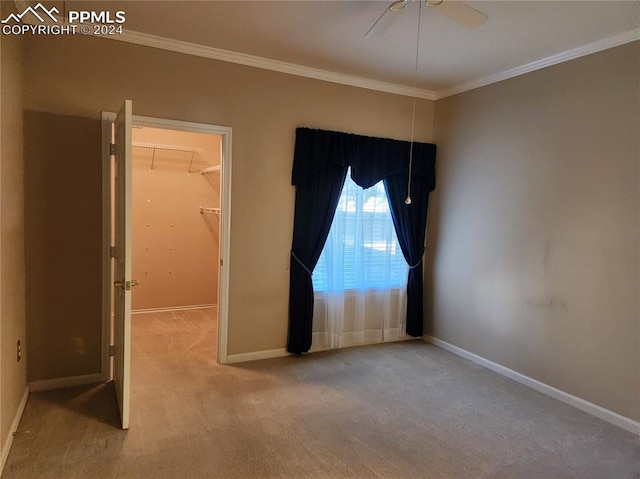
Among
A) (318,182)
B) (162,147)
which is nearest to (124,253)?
(318,182)

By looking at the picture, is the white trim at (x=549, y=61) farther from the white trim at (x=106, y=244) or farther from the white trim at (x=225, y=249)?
the white trim at (x=106, y=244)

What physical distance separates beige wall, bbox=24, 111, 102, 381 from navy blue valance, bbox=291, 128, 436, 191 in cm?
167

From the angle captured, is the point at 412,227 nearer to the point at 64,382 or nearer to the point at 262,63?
the point at 262,63

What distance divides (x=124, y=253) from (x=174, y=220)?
2.89 metres

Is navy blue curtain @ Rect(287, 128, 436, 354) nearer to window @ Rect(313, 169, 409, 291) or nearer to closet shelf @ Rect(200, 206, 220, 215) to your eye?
window @ Rect(313, 169, 409, 291)

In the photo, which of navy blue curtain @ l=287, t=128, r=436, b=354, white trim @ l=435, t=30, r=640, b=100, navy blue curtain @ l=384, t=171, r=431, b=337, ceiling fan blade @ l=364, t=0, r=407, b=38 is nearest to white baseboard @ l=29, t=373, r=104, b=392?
navy blue curtain @ l=287, t=128, r=436, b=354

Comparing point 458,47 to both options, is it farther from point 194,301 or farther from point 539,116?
point 194,301

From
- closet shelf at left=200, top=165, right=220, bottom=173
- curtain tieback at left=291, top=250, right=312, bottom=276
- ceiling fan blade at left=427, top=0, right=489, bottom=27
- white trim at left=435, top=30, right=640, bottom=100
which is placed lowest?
curtain tieback at left=291, top=250, right=312, bottom=276

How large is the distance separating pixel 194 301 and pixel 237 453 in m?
3.37

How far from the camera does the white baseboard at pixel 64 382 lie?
3006mm

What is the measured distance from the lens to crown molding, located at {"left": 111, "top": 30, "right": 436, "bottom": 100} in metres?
3.15

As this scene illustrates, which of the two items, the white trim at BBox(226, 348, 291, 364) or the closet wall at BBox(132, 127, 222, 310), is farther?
the closet wall at BBox(132, 127, 222, 310)

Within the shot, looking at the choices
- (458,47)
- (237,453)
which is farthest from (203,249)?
(458,47)

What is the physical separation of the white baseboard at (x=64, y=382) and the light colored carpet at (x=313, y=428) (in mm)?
77
